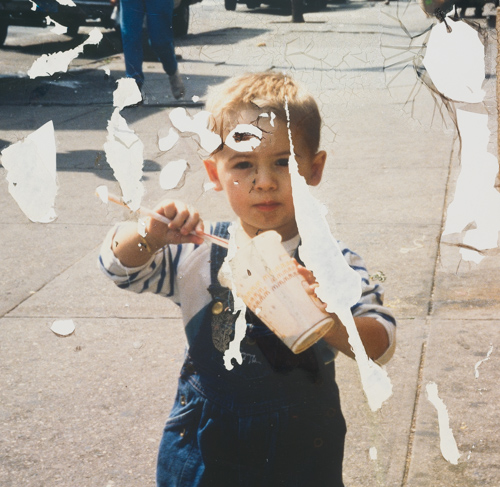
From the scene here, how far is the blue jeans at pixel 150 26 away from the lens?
78.5 inches

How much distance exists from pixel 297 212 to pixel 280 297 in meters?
0.24

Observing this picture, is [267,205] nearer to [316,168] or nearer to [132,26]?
[316,168]

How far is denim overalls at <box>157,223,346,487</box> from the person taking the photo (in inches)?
74.4

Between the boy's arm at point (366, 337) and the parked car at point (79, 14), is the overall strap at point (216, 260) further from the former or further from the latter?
the parked car at point (79, 14)

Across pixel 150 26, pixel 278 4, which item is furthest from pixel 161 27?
pixel 278 4

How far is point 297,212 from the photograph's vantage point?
73.5 inches

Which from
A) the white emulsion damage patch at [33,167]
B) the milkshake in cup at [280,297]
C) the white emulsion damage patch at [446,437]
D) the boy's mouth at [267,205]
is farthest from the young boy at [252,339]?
the white emulsion damage patch at [446,437]

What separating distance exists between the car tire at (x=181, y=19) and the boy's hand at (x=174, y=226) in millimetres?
428

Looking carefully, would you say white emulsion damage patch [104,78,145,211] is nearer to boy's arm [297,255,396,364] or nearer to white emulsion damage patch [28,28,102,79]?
white emulsion damage patch [28,28,102,79]

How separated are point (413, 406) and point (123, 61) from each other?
52.8 inches

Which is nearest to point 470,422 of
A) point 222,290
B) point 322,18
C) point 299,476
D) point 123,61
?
point 299,476

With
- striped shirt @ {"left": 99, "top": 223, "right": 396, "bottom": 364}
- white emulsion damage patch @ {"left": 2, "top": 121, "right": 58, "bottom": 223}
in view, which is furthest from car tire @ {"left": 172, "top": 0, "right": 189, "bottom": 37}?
striped shirt @ {"left": 99, "top": 223, "right": 396, "bottom": 364}

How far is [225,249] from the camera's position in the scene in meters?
1.94

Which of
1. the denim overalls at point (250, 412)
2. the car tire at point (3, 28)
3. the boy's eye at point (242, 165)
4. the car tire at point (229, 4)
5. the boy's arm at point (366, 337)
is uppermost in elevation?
the car tire at point (229, 4)
